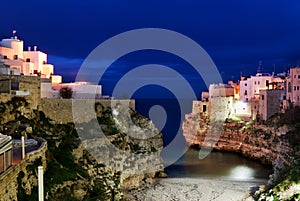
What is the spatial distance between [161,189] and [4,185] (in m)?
18.8

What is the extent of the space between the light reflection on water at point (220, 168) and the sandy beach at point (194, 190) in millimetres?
2705

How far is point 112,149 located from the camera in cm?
2766

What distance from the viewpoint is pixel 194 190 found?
1148 inches

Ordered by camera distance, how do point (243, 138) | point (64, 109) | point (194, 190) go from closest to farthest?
point (64, 109), point (194, 190), point (243, 138)

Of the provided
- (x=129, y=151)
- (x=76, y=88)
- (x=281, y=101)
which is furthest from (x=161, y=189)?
(x=281, y=101)

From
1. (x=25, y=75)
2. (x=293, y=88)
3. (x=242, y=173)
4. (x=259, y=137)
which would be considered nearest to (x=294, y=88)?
(x=293, y=88)

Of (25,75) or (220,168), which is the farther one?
(220,168)

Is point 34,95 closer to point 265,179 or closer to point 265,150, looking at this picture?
point 265,179

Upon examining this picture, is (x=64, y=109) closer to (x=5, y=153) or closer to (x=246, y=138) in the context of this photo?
(x=5, y=153)

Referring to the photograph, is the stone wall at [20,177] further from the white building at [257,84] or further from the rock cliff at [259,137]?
the white building at [257,84]

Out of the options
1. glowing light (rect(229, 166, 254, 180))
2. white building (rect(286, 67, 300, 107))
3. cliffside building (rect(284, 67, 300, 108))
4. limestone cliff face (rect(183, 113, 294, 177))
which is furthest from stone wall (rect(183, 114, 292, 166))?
white building (rect(286, 67, 300, 107))

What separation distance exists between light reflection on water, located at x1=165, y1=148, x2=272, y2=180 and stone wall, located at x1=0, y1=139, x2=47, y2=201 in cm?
2106

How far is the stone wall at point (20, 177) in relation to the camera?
38.8 ft

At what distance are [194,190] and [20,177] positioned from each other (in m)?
18.1
